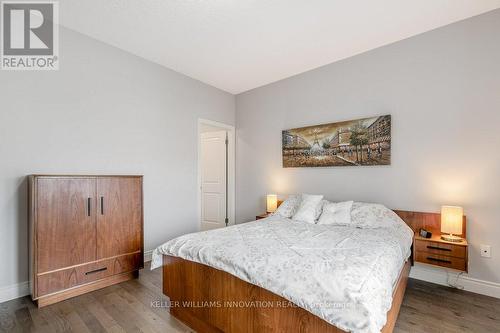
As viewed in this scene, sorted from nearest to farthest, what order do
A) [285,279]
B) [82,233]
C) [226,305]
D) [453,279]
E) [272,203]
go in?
[285,279] → [226,305] → [82,233] → [453,279] → [272,203]

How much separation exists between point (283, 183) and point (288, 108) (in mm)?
1210

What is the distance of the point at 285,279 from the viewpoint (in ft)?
4.47

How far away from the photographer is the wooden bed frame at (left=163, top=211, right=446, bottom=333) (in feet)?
4.43

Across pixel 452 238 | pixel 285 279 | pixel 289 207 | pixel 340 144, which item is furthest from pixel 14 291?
pixel 452 238

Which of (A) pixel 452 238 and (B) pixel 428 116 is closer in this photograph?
(A) pixel 452 238

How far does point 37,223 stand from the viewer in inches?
82.6

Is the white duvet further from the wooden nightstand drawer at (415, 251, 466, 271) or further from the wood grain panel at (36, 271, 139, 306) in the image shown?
the wood grain panel at (36, 271, 139, 306)

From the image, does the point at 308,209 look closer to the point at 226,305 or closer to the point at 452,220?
the point at 452,220

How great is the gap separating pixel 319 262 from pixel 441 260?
64.0 inches

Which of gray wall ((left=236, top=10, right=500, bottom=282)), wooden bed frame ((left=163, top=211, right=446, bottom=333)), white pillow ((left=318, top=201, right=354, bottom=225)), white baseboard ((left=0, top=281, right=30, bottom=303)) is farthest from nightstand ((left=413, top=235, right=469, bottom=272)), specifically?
white baseboard ((left=0, top=281, right=30, bottom=303))

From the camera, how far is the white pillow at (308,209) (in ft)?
9.45

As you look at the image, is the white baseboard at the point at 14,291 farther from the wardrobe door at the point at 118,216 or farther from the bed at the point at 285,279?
the bed at the point at 285,279

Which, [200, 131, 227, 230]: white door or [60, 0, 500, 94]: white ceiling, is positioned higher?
[60, 0, 500, 94]: white ceiling

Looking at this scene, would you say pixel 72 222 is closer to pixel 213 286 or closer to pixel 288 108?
pixel 213 286
